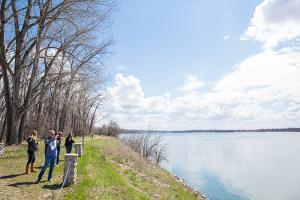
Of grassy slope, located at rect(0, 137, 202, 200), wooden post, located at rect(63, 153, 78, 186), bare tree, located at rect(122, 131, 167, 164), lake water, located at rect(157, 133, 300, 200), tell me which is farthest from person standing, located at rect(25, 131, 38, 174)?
bare tree, located at rect(122, 131, 167, 164)

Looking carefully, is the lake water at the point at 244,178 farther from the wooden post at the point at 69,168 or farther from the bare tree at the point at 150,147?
the wooden post at the point at 69,168

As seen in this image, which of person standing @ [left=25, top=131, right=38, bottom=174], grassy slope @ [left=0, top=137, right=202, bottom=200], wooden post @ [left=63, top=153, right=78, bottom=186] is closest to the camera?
grassy slope @ [left=0, top=137, right=202, bottom=200]

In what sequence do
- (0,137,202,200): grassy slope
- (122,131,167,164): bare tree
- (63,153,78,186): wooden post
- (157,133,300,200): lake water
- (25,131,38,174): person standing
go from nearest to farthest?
(0,137,202,200): grassy slope < (63,153,78,186): wooden post < (25,131,38,174): person standing < (157,133,300,200): lake water < (122,131,167,164): bare tree

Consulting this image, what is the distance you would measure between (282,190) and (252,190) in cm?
258

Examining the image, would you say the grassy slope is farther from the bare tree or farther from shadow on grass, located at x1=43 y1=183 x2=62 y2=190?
the bare tree

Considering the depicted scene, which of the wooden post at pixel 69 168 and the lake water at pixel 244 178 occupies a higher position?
the wooden post at pixel 69 168

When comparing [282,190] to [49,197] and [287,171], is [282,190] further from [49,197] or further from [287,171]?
[49,197]

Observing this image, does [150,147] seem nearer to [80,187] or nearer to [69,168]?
[69,168]

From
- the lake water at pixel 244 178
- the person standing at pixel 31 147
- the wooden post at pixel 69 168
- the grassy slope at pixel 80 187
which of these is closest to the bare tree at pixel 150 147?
the lake water at pixel 244 178

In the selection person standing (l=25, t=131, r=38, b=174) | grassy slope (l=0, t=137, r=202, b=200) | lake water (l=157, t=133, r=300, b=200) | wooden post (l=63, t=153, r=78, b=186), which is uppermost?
person standing (l=25, t=131, r=38, b=174)

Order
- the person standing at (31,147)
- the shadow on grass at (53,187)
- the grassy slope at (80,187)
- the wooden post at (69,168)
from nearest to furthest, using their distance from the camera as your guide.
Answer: the grassy slope at (80,187) → the shadow on grass at (53,187) → the wooden post at (69,168) → the person standing at (31,147)

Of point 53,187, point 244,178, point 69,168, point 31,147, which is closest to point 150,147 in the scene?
point 244,178

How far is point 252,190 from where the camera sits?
106 feet

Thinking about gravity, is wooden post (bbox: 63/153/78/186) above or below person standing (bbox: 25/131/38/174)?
below
